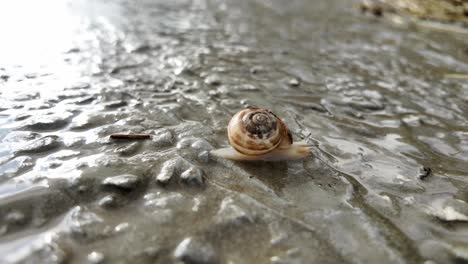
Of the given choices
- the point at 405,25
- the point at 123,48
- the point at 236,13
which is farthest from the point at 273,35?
the point at 405,25

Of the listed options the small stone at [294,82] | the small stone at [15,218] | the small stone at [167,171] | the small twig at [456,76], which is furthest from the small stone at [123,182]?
the small twig at [456,76]

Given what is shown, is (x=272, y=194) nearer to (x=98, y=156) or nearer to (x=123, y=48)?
(x=98, y=156)

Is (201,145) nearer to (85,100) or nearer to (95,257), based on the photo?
(95,257)

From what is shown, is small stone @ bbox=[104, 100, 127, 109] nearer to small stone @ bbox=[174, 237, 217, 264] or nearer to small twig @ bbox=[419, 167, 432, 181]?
small stone @ bbox=[174, 237, 217, 264]

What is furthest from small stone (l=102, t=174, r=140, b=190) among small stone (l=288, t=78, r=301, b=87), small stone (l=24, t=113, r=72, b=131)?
small stone (l=288, t=78, r=301, b=87)

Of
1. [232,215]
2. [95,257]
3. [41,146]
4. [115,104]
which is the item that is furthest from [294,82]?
[95,257]

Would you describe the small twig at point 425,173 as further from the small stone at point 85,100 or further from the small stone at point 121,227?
the small stone at point 85,100
